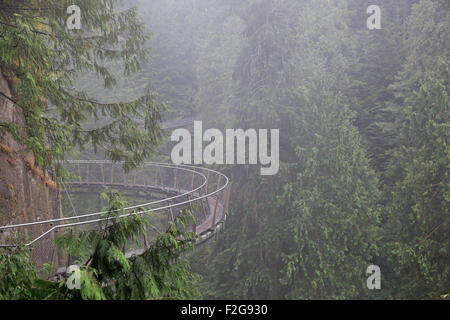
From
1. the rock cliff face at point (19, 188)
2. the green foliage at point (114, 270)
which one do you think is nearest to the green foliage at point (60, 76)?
the rock cliff face at point (19, 188)

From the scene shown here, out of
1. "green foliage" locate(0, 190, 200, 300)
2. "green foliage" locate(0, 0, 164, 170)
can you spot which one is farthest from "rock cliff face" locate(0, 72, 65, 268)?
"green foliage" locate(0, 190, 200, 300)

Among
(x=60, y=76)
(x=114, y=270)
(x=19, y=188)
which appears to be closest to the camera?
(x=114, y=270)

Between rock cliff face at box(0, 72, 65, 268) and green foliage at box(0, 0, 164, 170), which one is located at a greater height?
green foliage at box(0, 0, 164, 170)

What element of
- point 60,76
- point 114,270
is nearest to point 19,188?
point 60,76

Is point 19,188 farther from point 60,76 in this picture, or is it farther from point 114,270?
point 114,270

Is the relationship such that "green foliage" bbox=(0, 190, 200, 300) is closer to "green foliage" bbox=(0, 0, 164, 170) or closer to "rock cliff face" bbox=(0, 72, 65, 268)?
"green foliage" bbox=(0, 0, 164, 170)

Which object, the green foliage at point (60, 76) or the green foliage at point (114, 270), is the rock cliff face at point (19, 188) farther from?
the green foliage at point (114, 270)

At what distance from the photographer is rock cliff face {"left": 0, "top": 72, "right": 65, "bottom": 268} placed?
5707mm

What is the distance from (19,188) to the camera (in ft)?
20.1

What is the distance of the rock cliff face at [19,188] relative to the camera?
5.71 m

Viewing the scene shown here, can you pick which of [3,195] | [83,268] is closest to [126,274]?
[83,268]

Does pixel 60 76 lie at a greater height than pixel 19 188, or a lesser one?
greater

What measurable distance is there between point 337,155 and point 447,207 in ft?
12.6
